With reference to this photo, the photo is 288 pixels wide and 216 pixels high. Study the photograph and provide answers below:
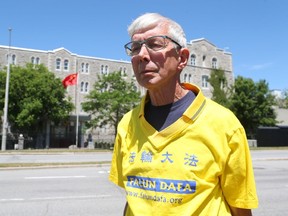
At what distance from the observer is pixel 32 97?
40219 mm

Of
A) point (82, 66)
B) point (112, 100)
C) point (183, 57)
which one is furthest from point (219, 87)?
point (183, 57)

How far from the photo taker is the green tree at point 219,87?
44.9 metres

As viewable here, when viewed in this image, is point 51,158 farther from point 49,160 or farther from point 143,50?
point 143,50

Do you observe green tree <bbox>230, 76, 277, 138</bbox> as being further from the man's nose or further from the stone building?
the man's nose

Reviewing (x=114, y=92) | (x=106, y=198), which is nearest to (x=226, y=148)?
(x=106, y=198)

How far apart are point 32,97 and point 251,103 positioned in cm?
2578

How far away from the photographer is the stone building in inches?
1850

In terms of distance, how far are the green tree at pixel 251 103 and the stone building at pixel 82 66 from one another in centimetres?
877

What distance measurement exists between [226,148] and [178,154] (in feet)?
0.81

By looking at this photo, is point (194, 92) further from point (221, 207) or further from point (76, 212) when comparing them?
point (76, 212)

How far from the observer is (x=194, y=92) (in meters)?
2.08

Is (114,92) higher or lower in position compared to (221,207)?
higher

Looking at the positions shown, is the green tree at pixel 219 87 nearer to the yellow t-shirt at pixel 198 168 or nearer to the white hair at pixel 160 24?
the white hair at pixel 160 24

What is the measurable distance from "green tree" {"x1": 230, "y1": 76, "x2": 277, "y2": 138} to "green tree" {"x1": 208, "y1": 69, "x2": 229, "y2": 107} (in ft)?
6.85
